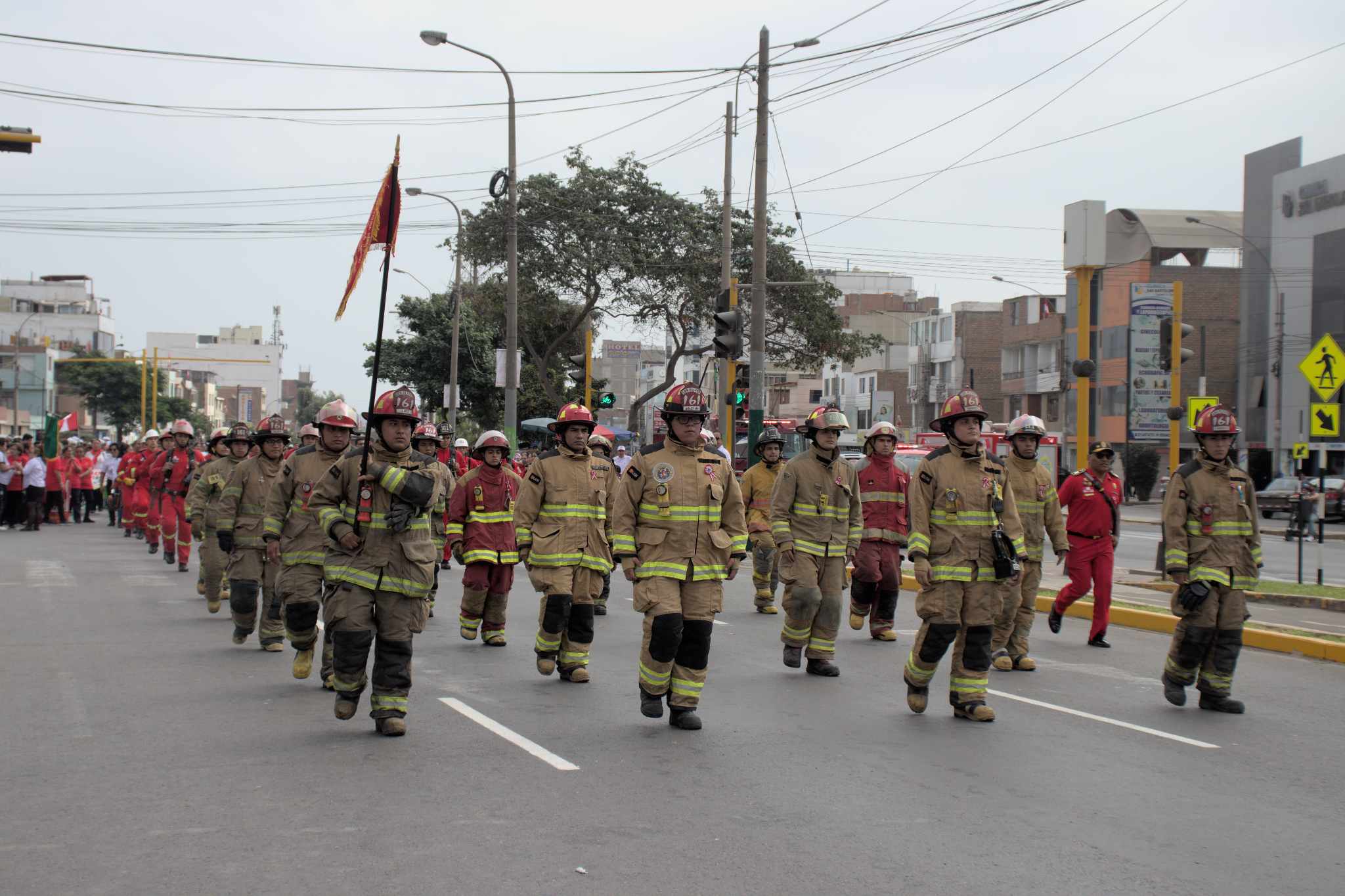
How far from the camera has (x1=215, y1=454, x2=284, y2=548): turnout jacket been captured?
32.4 ft

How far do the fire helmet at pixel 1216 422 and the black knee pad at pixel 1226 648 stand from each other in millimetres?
1259

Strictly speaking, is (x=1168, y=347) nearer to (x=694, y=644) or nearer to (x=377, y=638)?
(x=694, y=644)

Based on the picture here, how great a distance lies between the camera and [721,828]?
4977 millimetres

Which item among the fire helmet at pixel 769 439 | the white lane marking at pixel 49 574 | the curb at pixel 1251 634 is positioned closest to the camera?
the curb at pixel 1251 634

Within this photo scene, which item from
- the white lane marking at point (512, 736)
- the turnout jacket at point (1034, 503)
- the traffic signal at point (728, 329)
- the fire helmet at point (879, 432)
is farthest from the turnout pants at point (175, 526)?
the turnout jacket at point (1034, 503)

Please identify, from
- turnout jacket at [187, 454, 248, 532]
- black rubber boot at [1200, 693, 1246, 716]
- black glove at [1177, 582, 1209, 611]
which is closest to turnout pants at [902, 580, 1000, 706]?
black glove at [1177, 582, 1209, 611]

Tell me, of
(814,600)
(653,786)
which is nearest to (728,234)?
(814,600)

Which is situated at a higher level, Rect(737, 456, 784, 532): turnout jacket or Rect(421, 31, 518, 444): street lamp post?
Rect(421, 31, 518, 444): street lamp post

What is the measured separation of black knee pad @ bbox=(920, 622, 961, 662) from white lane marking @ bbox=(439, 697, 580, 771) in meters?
2.37

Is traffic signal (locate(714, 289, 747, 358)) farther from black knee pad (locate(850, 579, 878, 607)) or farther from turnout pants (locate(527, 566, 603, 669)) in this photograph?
turnout pants (locate(527, 566, 603, 669))

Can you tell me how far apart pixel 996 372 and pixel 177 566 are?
186 ft

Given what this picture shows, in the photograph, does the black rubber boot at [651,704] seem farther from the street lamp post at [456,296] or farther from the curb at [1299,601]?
the street lamp post at [456,296]

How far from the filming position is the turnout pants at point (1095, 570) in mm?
10227

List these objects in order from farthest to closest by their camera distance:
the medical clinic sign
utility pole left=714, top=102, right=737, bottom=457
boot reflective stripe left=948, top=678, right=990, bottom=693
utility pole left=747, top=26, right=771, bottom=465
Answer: the medical clinic sign < utility pole left=714, top=102, right=737, bottom=457 < utility pole left=747, top=26, right=771, bottom=465 < boot reflective stripe left=948, top=678, right=990, bottom=693
